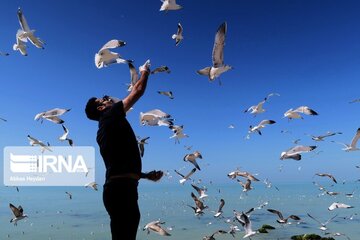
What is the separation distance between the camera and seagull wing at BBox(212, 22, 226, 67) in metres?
8.35

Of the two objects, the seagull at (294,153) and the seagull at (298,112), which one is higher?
the seagull at (298,112)

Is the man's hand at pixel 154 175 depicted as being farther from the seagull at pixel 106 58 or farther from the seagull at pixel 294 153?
the seagull at pixel 294 153

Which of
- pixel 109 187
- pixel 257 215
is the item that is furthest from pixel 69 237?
pixel 109 187

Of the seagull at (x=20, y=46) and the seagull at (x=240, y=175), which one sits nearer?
the seagull at (x=20, y=46)

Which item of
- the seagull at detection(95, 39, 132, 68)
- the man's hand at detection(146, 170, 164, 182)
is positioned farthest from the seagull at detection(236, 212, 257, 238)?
the man's hand at detection(146, 170, 164, 182)

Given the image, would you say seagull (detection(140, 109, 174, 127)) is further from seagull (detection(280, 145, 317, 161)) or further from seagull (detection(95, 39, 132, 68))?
seagull (detection(280, 145, 317, 161))

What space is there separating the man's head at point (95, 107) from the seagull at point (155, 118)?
17.2 ft

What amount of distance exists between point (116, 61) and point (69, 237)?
963 inches

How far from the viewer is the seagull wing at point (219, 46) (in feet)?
27.4

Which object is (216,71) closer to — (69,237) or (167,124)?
(167,124)

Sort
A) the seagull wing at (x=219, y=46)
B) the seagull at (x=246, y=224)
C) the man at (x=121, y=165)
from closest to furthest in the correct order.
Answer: the man at (x=121, y=165)
the seagull wing at (x=219, y=46)
the seagull at (x=246, y=224)

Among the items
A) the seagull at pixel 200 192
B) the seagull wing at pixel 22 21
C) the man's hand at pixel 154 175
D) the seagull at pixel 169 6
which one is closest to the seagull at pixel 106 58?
the seagull at pixel 169 6

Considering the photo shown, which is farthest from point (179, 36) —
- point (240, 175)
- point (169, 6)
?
point (240, 175)

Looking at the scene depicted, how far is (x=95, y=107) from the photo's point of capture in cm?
548
